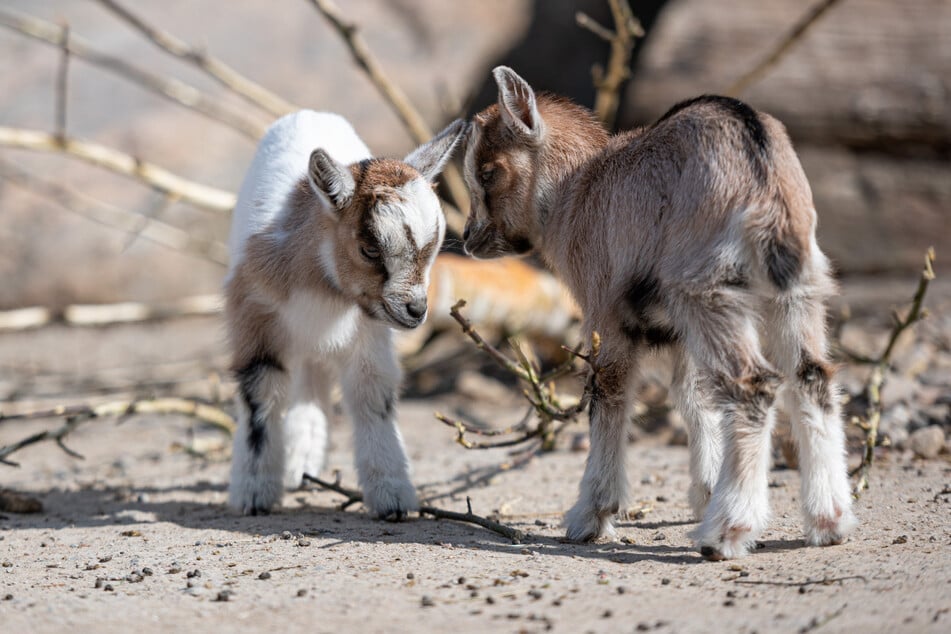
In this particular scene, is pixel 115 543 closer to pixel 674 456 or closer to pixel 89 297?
pixel 674 456

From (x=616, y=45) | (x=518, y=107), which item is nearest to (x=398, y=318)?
(x=518, y=107)

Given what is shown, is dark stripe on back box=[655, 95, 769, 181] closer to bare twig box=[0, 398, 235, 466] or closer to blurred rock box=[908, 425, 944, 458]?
blurred rock box=[908, 425, 944, 458]

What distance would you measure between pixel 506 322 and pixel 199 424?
2.75 metres

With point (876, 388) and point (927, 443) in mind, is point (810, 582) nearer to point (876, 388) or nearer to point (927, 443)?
point (876, 388)

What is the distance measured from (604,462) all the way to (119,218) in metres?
Result: 6.04

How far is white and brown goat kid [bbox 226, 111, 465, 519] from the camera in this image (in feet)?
17.2

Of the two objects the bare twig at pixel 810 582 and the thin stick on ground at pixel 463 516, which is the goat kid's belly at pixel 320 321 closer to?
the thin stick on ground at pixel 463 516

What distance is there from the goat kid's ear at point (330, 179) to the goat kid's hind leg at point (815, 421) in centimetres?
211

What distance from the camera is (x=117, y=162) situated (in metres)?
8.29

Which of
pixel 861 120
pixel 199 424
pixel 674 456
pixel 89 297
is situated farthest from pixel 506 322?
pixel 89 297

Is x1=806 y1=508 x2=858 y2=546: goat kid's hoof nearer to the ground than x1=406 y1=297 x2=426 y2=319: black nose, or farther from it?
nearer to the ground

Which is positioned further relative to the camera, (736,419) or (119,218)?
(119,218)

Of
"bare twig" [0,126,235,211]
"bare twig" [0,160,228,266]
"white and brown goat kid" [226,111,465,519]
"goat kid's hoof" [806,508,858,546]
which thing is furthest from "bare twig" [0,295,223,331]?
"goat kid's hoof" [806,508,858,546]

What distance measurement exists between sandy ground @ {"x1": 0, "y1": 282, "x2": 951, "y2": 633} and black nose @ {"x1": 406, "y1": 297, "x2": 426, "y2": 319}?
40.9 inches
